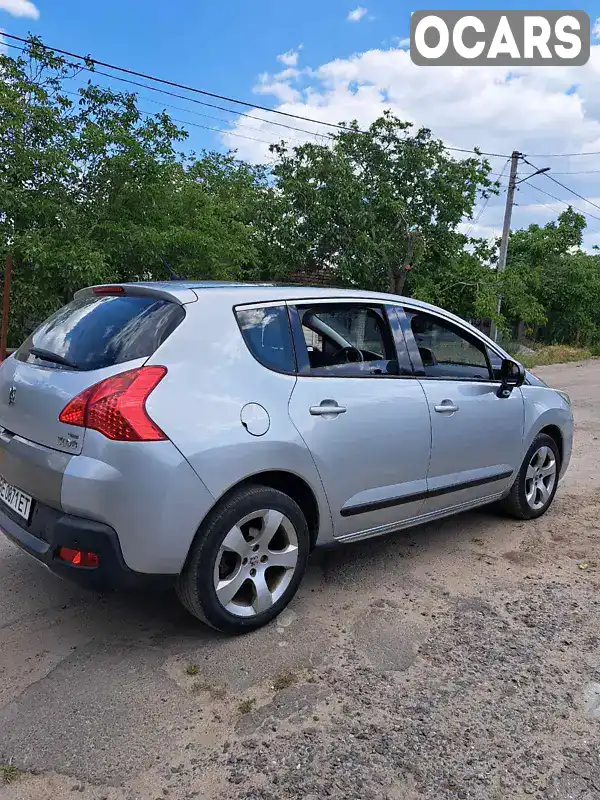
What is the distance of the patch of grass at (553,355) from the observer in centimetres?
2069

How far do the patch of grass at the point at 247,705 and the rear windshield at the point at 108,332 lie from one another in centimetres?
146

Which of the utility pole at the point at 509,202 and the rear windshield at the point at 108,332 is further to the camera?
the utility pole at the point at 509,202

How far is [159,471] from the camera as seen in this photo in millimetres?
2494

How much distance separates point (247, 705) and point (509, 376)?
8.90 feet

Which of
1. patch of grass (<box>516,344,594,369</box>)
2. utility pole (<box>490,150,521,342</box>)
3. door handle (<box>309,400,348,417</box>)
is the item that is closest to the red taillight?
door handle (<box>309,400,348,417</box>)

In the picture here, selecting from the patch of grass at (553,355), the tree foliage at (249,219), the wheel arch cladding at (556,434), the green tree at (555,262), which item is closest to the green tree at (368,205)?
the tree foliage at (249,219)

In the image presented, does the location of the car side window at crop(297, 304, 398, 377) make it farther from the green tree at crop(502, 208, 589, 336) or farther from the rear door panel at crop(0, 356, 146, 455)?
the green tree at crop(502, 208, 589, 336)

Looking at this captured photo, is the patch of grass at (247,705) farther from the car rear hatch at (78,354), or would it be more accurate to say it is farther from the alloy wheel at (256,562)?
the car rear hatch at (78,354)

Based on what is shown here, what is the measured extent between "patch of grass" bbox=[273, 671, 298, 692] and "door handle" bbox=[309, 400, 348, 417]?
1.16 m

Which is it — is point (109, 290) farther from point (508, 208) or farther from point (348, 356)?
point (508, 208)

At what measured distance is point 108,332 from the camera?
280 centimetres

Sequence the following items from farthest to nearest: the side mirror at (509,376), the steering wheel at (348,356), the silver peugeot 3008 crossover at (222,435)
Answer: the side mirror at (509,376) < the steering wheel at (348,356) < the silver peugeot 3008 crossover at (222,435)

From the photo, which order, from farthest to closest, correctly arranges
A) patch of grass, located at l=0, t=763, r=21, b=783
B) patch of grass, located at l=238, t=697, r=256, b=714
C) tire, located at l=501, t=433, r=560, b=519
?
tire, located at l=501, t=433, r=560, b=519 < patch of grass, located at l=238, t=697, r=256, b=714 < patch of grass, located at l=0, t=763, r=21, b=783

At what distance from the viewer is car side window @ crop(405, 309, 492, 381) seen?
147 inches
